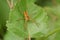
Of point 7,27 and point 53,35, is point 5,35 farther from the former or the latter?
point 53,35

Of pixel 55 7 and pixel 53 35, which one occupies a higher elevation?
pixel 55 7

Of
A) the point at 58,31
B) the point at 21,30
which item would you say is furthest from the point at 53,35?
the point at 21,30

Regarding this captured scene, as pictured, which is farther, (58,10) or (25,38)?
(58,10)

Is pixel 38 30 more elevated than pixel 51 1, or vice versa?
pixel 51 1

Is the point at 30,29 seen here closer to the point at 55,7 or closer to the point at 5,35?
the point at 5,35

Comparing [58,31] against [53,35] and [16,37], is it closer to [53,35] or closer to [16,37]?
[53,35]

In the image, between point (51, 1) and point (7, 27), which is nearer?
point (7, 27)

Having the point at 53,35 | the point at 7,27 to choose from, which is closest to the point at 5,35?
the point at 7,27

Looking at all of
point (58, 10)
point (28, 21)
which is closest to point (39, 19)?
point (28, 21)
